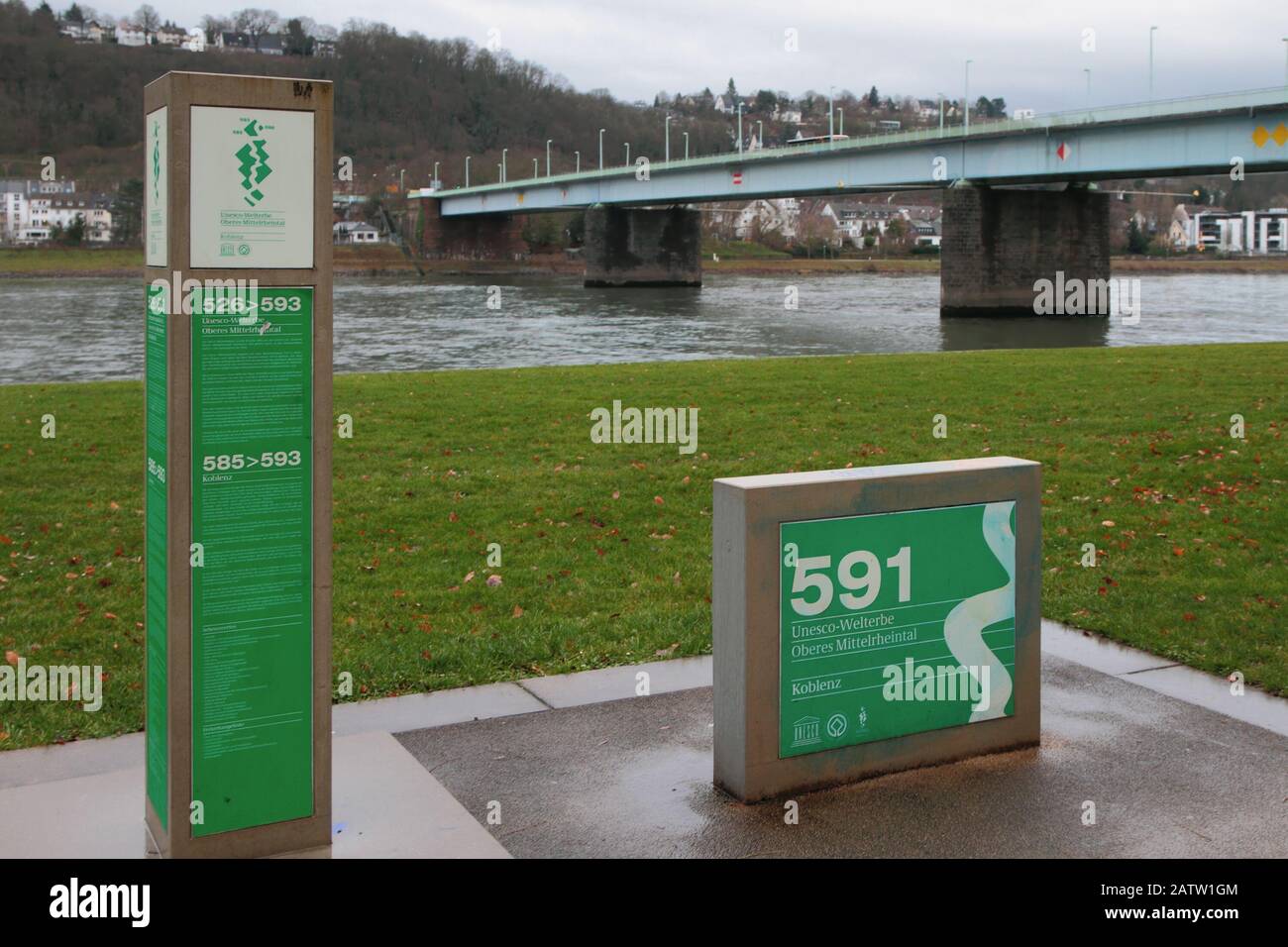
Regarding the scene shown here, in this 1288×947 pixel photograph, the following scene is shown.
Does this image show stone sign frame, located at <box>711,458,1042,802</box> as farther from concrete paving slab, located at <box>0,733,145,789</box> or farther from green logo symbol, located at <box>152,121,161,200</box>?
concrete paving slab, located at <box>0,733,145,789</box>

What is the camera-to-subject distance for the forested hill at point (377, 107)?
137250mm

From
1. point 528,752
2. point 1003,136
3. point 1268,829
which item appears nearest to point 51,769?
point 528,752

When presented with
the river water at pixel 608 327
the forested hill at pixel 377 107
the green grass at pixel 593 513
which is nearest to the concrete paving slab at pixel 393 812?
the green grass at pixel 593 513

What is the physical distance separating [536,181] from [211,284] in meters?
93.0

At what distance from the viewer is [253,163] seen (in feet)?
13.2

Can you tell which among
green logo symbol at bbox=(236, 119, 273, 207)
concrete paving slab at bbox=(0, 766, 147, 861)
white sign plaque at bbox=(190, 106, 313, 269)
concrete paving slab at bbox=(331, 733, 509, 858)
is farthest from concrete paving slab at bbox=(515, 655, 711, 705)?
green logo symbol at bbox=(236, 119, 273, 207)

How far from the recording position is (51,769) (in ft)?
17.3

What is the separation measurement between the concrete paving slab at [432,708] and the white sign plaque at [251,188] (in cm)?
236

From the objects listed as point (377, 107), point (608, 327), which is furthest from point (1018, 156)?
point (377, 107)

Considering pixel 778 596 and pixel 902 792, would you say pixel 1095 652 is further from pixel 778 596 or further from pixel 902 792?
pixel 778 596

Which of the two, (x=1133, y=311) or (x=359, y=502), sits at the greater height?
(x=1133, y=311)

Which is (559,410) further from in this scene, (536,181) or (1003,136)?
(536,181)

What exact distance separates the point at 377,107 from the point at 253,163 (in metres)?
157

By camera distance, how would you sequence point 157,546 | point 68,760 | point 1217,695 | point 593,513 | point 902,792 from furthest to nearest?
1. point 593,513
2. point 1217,695
3. point 68,760
4. point 902,792
5. point 157,546
